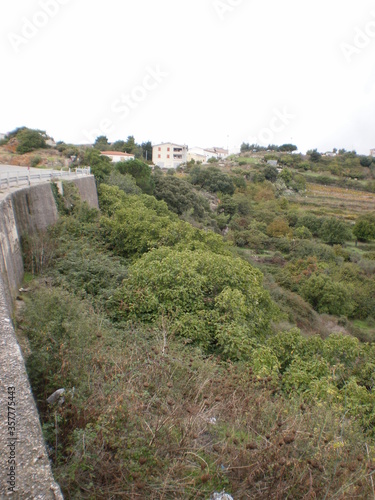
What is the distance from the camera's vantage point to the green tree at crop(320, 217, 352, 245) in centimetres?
3853

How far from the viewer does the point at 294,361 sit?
594 centimetres

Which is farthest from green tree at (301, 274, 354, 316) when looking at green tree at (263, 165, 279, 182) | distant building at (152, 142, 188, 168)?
distant building at (152, 142, 188, 168)

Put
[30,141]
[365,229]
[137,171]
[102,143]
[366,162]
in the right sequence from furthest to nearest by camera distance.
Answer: [366,162] < [102,143] < [365,229] < [30,141] < [137,171]

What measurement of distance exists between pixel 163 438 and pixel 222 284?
18.1 ft

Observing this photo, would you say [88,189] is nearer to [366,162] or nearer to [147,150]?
[147,150]

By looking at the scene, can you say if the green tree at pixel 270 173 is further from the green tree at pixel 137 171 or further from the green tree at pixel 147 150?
the green tree at pixel 137 171

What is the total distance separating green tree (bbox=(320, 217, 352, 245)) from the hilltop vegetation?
30.5 m

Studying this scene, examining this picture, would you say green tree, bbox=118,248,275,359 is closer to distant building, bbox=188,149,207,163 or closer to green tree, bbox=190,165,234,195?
green tree, bbox=190,165,234,195

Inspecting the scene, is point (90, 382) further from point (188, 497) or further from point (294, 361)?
point (294, 361)

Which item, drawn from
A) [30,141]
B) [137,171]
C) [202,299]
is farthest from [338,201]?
[202,299]

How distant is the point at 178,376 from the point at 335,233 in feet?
126

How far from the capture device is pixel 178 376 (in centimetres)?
440

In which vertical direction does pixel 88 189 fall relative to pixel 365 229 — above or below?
above

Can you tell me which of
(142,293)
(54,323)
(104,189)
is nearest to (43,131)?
(104,189)
